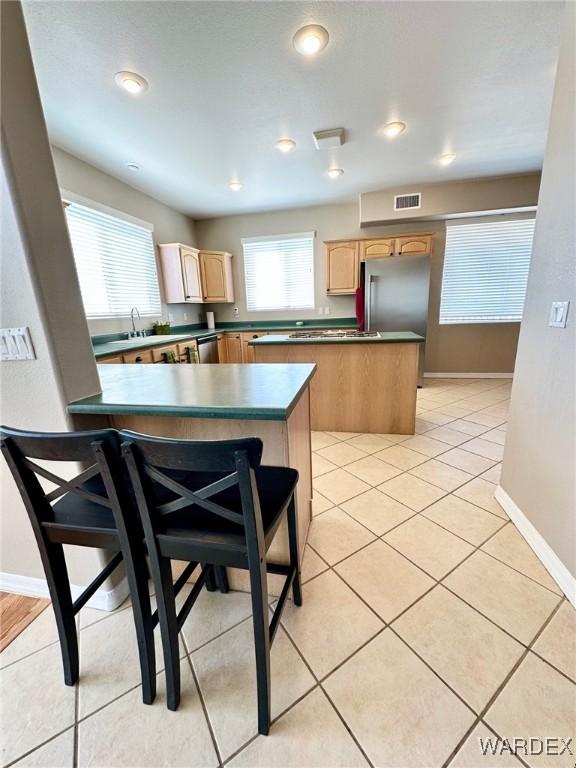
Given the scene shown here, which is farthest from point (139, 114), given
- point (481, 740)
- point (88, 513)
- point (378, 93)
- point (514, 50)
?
point (481, 740)

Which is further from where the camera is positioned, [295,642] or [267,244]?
[267,244]

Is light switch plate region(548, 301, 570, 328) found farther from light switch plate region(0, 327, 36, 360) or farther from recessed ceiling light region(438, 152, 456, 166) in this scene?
recessed ceiling light region(438, 152, 456, 166)

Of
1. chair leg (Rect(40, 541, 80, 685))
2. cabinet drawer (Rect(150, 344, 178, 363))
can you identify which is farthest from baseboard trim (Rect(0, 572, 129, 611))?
cabinet drawer (Rect(150, 344, 178, 363))

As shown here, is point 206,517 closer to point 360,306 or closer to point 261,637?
point 261,637

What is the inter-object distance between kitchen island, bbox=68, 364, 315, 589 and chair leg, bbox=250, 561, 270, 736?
444mm

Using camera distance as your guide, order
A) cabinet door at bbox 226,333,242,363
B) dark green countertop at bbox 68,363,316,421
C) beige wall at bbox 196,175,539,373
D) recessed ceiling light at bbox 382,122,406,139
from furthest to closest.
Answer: cabinet door at bbox 226,333,242,363, beige wall at bbox 196,175,539,373, recessed ceiling light at bbox 382,122,406,139, dark green countertop at bbox 68,363,316,421

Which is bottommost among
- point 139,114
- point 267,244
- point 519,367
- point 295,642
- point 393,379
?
point 295,642

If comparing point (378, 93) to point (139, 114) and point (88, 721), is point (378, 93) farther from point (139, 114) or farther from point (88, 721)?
point (88, 721)

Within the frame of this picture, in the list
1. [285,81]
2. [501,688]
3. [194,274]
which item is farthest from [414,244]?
[501,688]

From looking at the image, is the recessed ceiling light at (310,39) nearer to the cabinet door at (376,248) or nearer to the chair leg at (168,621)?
the chair leg at (168,621)

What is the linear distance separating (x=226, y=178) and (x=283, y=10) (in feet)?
7.06

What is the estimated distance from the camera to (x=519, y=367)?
172cm

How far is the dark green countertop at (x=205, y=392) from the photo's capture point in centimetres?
100

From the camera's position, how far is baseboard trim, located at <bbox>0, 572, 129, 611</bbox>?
4.38ft
